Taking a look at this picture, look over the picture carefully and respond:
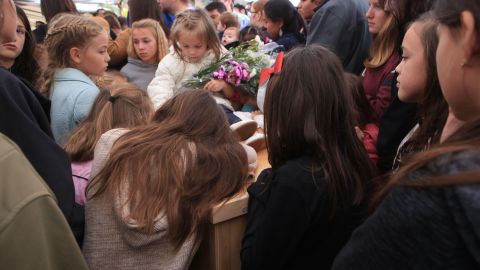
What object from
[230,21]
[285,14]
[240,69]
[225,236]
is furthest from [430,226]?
[230,21]

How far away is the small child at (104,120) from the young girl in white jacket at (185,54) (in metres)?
0.83

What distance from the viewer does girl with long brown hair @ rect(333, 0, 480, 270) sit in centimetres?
51

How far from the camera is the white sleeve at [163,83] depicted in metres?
2.62

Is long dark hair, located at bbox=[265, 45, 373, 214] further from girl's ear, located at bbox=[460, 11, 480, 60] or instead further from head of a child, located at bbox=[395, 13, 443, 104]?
girl's ear, located at bbox=[460, 11, 480, 60]

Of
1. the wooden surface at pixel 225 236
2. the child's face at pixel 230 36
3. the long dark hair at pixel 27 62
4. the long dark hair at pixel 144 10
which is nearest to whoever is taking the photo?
the wooden surface at pixel 225 236

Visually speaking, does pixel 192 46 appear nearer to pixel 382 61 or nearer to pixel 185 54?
pixel 185 54

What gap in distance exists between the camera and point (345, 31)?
2.22m

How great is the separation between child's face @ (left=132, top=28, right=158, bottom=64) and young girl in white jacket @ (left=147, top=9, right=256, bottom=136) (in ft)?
1.11

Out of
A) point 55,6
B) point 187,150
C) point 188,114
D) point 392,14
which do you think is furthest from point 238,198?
point 55,6

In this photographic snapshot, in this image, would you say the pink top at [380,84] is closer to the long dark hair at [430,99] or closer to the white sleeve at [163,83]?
the long dark hair at [430,99]

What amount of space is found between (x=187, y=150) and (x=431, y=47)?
947mm

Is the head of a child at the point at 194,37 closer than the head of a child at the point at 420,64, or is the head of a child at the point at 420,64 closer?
the head of a child at the point at 420,64

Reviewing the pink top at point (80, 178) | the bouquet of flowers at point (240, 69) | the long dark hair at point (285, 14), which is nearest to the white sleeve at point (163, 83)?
the bouquet of flowers at point (240, 69)

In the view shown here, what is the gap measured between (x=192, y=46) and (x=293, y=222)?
183 cm
